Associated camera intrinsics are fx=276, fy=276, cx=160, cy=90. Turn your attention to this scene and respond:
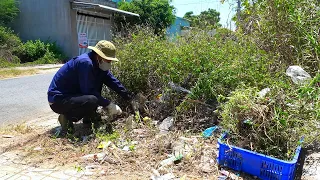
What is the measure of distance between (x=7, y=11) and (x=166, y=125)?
16.1 metres

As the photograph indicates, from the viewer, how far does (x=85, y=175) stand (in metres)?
2.62

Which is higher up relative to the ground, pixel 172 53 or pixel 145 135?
pixel 172 53

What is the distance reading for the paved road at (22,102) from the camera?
16.4 feet

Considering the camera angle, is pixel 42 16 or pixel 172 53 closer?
pixel 172 53

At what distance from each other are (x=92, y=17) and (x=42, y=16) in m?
3.12

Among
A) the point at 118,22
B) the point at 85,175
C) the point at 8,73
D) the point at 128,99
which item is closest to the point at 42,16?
the point at 118,22

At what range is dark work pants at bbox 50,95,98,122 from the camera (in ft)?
11.3

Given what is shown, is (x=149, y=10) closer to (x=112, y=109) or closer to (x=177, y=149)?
(x=112, y=109)

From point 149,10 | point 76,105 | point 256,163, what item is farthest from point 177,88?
point 149,10

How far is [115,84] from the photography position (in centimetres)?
380

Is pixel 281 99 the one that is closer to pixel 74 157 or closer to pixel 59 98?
pixel 74 157

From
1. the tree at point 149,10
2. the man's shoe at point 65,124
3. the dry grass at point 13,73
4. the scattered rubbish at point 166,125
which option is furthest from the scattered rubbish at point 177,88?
the tree at point 149,10

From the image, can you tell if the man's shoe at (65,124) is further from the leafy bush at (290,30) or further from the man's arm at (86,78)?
the leafy bush at (290,30)

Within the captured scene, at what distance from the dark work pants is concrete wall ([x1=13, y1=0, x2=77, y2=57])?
14.3m
